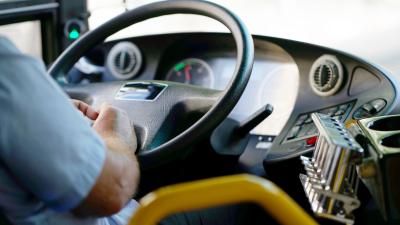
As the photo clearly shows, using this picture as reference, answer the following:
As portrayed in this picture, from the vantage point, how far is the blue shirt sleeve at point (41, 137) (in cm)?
86

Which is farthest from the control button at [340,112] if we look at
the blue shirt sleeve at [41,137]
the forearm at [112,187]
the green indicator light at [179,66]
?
the blue shirt sleeve at [41,137]

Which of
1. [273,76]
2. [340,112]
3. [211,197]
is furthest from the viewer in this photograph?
[273,76]

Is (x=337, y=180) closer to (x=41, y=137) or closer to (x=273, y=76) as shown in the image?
(x=41, y=137)

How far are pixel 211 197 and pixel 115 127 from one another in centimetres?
50

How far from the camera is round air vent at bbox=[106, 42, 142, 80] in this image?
2.02m

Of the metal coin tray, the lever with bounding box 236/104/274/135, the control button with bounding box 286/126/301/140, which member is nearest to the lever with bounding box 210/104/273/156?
the lever with bounding box 236/104/274/135

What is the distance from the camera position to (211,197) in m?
0.74

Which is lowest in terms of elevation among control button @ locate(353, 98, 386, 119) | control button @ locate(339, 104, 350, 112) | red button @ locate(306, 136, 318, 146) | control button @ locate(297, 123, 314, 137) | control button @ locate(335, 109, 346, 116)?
control button @ locate(297, 123, 314, 137)

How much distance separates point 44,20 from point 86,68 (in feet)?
0.90

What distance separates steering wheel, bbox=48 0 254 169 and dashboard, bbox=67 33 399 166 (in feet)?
0.78

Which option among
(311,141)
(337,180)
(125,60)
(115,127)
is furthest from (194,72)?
(337,180)

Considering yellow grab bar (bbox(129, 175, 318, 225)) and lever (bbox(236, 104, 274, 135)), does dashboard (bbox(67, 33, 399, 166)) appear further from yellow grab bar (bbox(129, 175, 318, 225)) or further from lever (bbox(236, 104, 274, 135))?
yellow grab bar (bbox(129, 175, 318, 225))

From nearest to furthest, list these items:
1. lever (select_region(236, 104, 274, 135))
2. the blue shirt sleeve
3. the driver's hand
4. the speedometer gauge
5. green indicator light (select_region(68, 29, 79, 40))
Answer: the blue shirt sleeve < the driver's hand < lever (select_region(236, 104, 274, 135)) < the speedometer gauge < green indicator light (select_region(68, 29, 79, 40))

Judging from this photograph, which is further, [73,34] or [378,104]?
[73,34]
